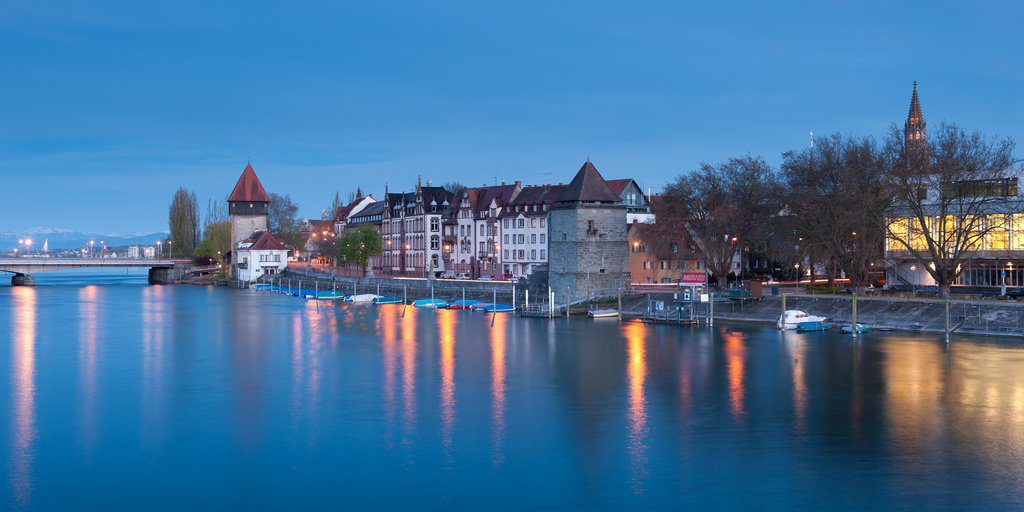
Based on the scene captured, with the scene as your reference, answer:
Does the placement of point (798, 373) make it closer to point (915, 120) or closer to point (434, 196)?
point (915, 120)

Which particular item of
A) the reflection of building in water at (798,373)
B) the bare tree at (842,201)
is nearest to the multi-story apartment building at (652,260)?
the bare tree at (842,201)

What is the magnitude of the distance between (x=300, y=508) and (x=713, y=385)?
20.4m

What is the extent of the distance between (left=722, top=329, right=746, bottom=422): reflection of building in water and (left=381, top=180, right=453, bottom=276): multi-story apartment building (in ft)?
179

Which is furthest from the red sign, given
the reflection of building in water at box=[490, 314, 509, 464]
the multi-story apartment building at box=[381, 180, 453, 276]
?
the multi-story apartment building at box=[381, 180, 453, 276]

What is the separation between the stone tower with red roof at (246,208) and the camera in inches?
5098

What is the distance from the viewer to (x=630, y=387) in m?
38.2

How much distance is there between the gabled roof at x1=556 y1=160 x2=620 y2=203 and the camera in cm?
7200

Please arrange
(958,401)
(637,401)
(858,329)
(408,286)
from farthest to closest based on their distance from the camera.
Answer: (408,286), (858,329), (637,401), (958,401)

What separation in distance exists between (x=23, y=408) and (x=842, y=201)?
4812 cm

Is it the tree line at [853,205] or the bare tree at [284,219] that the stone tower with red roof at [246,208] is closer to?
the bare tree at [284,219]

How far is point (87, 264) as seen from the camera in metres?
127

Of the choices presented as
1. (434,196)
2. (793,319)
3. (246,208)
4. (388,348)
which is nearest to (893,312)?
(793,319)

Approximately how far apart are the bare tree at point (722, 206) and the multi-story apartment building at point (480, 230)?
2660cm

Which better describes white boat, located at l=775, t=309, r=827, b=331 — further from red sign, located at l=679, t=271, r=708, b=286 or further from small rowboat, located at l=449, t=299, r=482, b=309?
small rowboat, located at l=449, t=299, r=482, b=309
